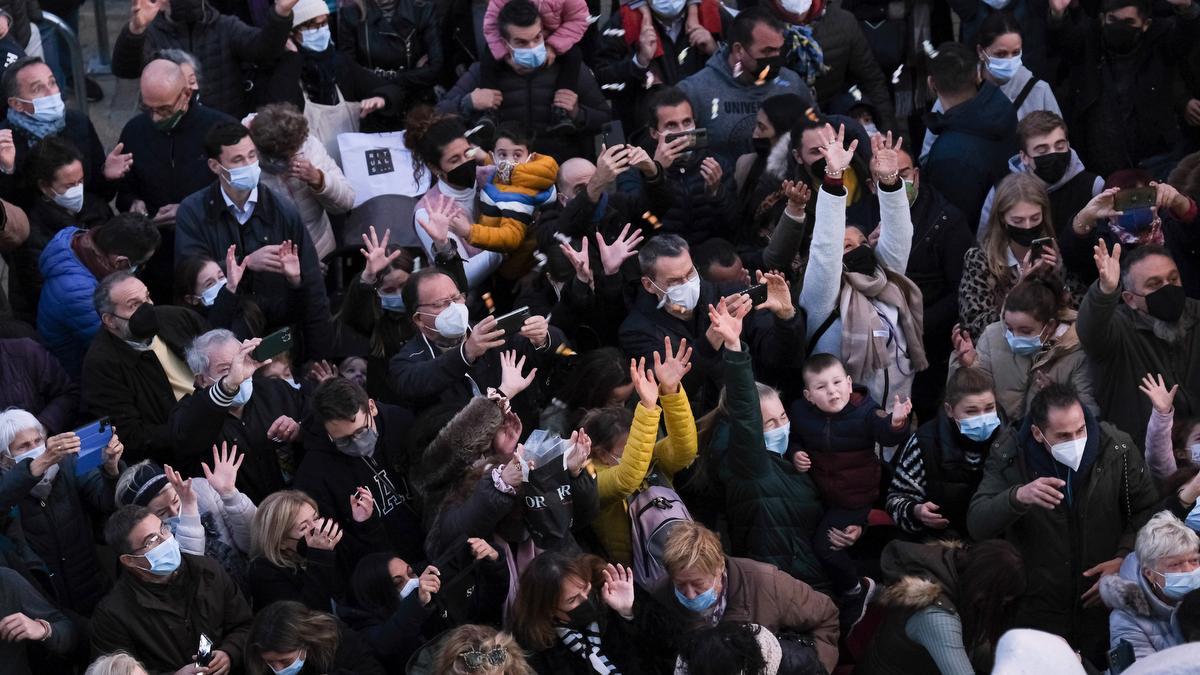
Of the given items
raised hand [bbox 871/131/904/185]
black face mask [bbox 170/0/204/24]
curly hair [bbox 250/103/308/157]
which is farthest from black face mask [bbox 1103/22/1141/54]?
black face mask [bbox 170/0/204/24]

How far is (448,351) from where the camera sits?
8359mm

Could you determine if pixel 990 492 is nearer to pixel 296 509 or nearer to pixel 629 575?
pixel 629 575

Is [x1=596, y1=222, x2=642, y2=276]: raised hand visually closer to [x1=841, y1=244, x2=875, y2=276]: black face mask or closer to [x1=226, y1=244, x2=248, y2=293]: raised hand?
[x1=841, y1=244, x2=875, y2=276]: black face mask

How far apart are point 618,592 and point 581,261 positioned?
6.33ft

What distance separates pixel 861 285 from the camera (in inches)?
351

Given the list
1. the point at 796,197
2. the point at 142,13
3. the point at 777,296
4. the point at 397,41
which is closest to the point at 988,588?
the point at 777,296

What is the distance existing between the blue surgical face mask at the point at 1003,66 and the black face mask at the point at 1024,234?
4.30ft

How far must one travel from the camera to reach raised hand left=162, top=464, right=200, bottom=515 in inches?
309

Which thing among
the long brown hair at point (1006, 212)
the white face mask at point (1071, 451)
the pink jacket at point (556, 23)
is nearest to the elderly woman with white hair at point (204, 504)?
the pink jacket at point (556, 23)

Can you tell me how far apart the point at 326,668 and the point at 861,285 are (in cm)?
318

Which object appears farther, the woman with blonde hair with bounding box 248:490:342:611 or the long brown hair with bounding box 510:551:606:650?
the woman with blonde hair with bounding box 248:490:342:611

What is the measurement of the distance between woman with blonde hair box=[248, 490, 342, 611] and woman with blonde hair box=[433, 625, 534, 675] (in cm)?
97

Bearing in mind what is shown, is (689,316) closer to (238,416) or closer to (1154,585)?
(238,416)

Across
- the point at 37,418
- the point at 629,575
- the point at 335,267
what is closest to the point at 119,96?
the point at 335,267
